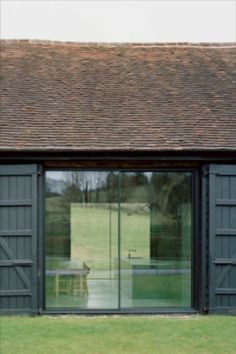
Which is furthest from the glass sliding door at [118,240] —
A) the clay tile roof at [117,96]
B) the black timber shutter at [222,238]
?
the clay tile roof at [117,96]

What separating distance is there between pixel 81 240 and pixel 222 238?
7.80ft

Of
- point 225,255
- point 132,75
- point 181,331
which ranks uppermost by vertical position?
point 132,75

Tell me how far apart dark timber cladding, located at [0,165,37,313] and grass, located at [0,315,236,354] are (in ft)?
1.40

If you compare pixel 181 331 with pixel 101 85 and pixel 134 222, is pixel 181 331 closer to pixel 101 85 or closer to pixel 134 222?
pixel 134 222

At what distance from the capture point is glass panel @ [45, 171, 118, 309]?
36.9ft

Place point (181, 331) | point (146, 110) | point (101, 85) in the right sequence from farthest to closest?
point (101, 85), point (146, 110), point (181, 331)

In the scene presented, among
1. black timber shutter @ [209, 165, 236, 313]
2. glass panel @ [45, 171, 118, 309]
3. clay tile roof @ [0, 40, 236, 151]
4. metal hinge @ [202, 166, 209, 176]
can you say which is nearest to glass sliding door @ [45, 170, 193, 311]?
glass panel @ [45, 171, 118, 309]

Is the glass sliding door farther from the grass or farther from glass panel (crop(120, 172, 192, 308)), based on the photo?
the grass

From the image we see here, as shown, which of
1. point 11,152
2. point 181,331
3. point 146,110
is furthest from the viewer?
point 146,110

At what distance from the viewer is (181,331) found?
31.4 feet

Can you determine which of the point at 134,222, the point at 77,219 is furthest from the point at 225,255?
the point at 77,219

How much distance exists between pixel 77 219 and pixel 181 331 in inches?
110

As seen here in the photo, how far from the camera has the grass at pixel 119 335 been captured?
835 centimetres

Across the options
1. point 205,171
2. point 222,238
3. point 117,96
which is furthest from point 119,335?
point 117,96
